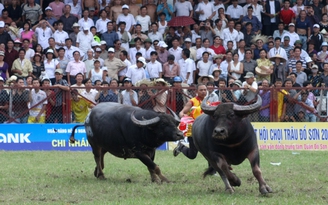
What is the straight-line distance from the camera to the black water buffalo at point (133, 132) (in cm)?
1241

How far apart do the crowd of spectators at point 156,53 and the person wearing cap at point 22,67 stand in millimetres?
30

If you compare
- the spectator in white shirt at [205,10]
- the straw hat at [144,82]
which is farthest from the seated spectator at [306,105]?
the spectator in white shirt at [205,10]

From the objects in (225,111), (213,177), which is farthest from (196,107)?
(225,111)

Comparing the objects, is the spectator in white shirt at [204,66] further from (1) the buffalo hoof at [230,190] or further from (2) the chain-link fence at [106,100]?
(1) the buffalo hoof at [230,190]

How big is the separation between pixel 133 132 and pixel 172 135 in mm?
709

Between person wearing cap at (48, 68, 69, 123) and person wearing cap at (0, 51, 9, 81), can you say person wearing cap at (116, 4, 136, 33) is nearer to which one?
person wearing cap at (0, 51, 9, 81)

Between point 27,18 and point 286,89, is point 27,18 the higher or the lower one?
the higher one

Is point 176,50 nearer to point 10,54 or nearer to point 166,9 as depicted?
point 166,9

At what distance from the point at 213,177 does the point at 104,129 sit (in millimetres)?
2175

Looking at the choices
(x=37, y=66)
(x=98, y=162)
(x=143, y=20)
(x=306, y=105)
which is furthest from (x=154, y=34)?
(x=98, y=162)

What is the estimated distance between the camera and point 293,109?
19.7m

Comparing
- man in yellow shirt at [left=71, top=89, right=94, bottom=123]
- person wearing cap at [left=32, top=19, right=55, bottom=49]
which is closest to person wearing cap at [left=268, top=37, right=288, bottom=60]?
man in yellow shirt at [left=71, top=89, right=94, bottom=123]

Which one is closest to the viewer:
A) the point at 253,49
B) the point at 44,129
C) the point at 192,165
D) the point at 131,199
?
the point at 131,199

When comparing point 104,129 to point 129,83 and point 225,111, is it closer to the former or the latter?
point 225,111
